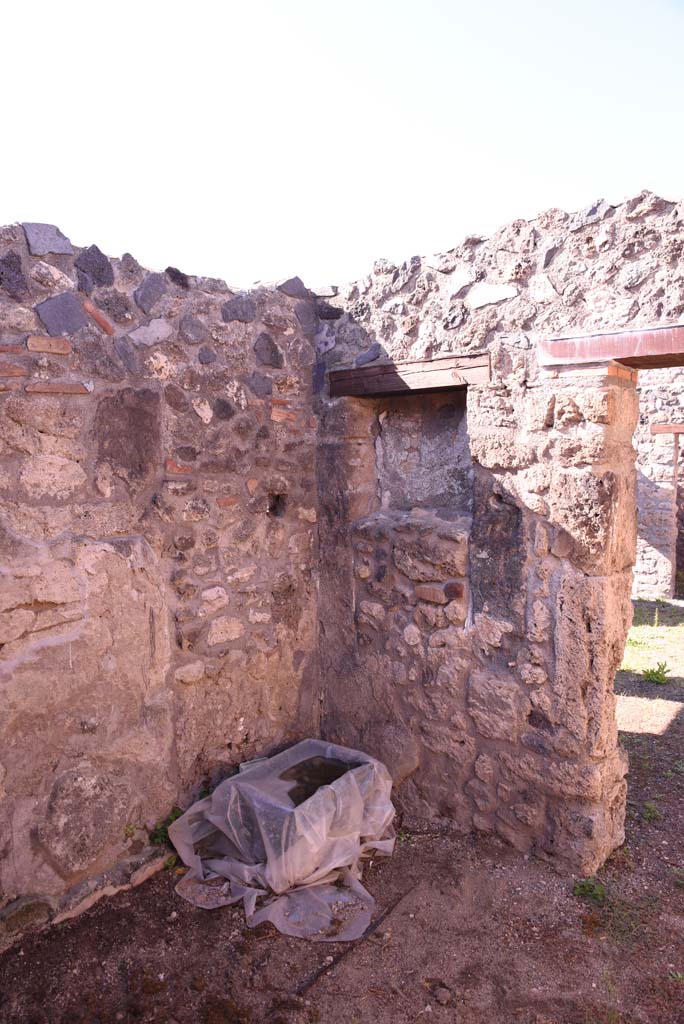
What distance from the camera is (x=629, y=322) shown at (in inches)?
93.1

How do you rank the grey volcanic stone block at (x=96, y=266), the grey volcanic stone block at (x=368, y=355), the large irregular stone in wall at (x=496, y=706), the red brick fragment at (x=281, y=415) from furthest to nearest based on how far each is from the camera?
the red brick fragment at (x=281, y=415) → the grey volcanic stone block at (x=368, y=355) → the large irregular stone in wall at (x=496, y=706) → the grey volcanic stone block at (x=96, y=266)

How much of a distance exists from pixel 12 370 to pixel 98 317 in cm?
39

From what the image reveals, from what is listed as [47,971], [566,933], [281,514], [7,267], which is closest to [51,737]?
[47,971]

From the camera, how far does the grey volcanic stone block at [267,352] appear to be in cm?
301

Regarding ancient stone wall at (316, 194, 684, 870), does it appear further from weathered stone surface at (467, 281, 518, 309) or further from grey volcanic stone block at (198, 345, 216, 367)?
grey volcanic stone block at (198, 345, 216, 367)

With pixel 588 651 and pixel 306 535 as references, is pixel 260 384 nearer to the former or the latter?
pixel 306 535

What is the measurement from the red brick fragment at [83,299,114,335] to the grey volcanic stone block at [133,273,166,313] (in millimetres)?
162

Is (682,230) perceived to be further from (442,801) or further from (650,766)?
(650,766)

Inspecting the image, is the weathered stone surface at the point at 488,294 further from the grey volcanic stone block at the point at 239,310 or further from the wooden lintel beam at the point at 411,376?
the grey volcanic stone block at the point at 239,310

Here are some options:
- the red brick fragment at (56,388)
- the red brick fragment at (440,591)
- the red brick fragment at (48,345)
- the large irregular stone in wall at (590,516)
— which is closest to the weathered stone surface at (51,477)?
the red brick fragment at (56,388)

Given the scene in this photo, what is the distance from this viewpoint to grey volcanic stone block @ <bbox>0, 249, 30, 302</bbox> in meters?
2.24

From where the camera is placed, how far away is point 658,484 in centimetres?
811

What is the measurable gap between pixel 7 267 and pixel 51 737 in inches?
62.3

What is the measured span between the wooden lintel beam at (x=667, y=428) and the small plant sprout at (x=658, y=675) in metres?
3.66
